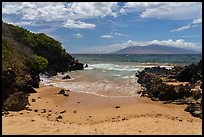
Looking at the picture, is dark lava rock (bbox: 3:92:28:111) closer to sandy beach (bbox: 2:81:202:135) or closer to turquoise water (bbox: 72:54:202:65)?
sandy beach (bbox: 2:81:202:135)

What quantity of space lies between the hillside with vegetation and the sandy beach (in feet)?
2.88

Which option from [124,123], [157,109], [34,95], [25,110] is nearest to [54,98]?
[34,95]

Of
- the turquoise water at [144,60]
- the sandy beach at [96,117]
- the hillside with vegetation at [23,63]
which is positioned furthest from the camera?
the turquoise water at [144,60]

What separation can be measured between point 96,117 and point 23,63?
10.5 m

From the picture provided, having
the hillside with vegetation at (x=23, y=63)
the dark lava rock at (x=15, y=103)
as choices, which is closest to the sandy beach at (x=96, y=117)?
the dark lava rock at (x=15, y=103)

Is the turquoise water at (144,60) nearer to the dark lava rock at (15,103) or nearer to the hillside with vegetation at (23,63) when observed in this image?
the hillside with vegetation at (23,63)

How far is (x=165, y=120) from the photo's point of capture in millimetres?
11289

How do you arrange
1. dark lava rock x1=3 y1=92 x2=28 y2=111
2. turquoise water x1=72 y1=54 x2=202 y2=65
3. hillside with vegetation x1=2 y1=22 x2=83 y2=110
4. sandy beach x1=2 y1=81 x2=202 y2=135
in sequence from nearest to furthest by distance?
1. sandy beach x1=2 y1=81 x2=202 y2=135
2. dark lava rock x1=3 y1=92 x2=28 y2=111
3. hillside with vegetation x1=2 y1=22 x2=83 y2=110
4. turquoise water x1=72 y1=54 x2=202 y2=65

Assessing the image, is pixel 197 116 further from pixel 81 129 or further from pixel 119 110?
pixel 81 129

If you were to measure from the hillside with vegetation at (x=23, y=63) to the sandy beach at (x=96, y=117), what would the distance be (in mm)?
879

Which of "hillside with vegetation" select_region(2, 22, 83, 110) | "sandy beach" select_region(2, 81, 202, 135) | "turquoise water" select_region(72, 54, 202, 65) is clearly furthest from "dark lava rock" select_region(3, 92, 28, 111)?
"turquoise water" select_region(72, 54, 202, 65)

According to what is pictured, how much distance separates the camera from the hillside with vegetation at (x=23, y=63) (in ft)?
47.2

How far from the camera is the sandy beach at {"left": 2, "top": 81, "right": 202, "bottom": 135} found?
938 centimetres

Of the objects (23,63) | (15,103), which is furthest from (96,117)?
(23,63)
